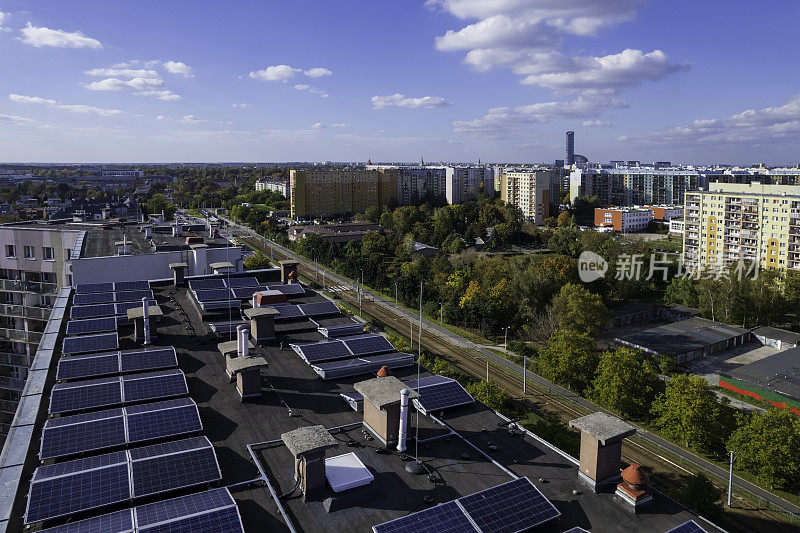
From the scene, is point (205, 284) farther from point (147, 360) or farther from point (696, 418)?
point (696, 418)

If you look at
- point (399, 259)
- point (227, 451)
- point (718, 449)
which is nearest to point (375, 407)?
point (227, 451)

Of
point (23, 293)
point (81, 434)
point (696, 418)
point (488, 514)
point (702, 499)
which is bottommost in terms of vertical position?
point (702, 499)

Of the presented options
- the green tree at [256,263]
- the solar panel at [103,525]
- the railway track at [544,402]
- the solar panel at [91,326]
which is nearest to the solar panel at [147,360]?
the solar panel at [91,326]

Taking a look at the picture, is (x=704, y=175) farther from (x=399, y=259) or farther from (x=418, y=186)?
(x=399, y=259)

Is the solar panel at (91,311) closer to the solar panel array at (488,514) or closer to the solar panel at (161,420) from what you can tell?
the solar panel at (161,420)

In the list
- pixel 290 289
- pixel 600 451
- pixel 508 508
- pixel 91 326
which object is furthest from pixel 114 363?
pixel 600 451
